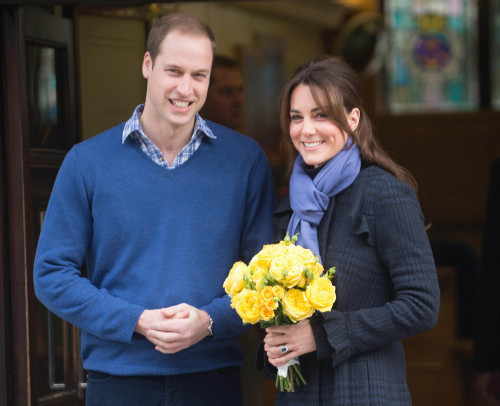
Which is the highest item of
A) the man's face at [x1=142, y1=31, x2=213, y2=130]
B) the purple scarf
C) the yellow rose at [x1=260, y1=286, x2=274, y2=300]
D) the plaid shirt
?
the man's face at [x1=142, y1=31, x2=213, y2=130]

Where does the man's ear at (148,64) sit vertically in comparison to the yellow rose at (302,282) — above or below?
above

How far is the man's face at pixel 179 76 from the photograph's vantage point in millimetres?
2973

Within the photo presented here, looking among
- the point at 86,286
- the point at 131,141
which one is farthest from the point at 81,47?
the point at 86,286

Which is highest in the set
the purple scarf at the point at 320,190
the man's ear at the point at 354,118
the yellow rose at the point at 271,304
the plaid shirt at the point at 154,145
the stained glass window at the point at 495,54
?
the stained glass window at the point at 495,54

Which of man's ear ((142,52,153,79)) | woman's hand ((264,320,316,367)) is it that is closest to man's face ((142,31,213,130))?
man's ear ((142,52,153,79))

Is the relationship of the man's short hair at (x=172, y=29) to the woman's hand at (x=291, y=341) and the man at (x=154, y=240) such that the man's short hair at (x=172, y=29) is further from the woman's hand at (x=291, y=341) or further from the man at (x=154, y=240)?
the woman's hand at (x=291, y=341)

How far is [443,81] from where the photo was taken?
8539mm

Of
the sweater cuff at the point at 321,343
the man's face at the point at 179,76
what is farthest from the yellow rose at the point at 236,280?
the man's face at the point at 179,76

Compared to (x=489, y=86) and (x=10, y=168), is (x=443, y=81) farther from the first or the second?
(x=10, y=168)

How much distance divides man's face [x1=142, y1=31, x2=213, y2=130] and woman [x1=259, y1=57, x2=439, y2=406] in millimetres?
376

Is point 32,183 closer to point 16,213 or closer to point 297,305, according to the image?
point 16,213

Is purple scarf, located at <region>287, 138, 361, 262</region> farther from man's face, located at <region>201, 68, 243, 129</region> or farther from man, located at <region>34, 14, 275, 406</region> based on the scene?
man's face, located at <region>201, 68, 243, 129</region>

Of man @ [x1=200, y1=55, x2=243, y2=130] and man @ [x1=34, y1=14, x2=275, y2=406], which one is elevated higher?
man @ [x1=200, y1=55, x2=243, y2=130]

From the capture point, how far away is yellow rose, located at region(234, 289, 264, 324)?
247 centimetres
